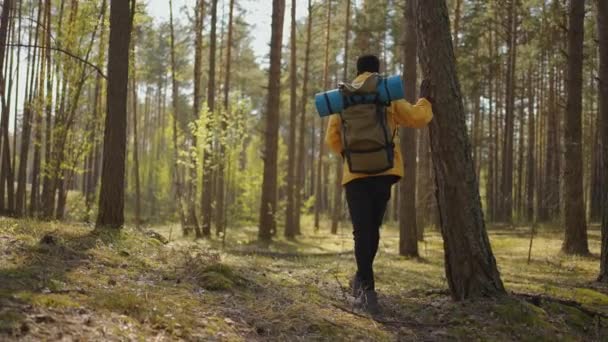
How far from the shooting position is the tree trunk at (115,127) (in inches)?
302

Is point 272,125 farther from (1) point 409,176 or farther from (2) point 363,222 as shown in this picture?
(2) point 363,222

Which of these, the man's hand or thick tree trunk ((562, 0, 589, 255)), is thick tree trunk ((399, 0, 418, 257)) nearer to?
thick tree trunk ((562, 0, 589, 255))

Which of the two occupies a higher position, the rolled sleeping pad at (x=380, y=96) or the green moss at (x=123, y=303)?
the rolled sleeping pad at (x=380, y=96)

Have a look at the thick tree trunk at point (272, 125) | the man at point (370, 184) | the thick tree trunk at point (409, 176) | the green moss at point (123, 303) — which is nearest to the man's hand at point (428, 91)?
the man at point (370, 184)

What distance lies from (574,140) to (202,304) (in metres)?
10.3

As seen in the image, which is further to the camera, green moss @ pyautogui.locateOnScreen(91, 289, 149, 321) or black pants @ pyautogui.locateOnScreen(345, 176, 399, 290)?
black pants @ pyautogui.locateOnScreen(345, 176, 399, 290)

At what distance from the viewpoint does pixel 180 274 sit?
5301 mm

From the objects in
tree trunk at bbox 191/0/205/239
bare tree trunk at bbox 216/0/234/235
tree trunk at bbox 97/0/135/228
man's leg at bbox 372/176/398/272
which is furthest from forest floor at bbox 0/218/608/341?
tree trunk at bbox 191/0/205/239

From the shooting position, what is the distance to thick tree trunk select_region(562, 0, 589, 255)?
1177 centimetres

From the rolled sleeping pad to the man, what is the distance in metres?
0.08

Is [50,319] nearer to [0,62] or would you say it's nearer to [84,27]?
[0,62]

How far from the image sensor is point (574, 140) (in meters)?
11.7

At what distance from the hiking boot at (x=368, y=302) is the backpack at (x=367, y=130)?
3.74 feet

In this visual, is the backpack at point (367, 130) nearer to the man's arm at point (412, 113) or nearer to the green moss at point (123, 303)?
the man's arm at point (412, 113)
